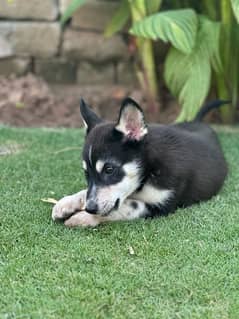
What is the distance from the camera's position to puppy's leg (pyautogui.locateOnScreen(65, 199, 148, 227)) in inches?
122

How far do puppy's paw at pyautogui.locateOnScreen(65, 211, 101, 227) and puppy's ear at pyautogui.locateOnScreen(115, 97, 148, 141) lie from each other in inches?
17.0

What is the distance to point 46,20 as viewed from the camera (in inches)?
242

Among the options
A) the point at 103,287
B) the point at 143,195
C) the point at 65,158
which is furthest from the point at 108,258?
the point at 65,158

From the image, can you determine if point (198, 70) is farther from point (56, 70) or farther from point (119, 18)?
point (56, 70)

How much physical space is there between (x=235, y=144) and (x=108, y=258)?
2429mm

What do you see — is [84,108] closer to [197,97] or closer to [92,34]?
[197,97]

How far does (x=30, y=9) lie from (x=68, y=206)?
3.41 meters

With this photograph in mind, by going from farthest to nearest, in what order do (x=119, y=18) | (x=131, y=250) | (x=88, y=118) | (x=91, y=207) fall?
(x=119, y=18) < (x=88, y=118) < (x=91, y=207) < (x=131, y=250)

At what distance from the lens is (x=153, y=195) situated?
10.8ft

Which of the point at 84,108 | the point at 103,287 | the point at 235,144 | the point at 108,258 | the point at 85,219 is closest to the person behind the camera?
the point at 103,287

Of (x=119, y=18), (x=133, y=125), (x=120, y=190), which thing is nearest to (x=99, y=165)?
(x=120, y=190)

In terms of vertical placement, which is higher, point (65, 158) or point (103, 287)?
point (103, 287)

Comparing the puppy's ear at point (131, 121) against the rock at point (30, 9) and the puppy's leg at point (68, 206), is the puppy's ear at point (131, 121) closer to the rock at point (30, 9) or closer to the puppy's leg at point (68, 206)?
the puppy's leg at point (68, 206)

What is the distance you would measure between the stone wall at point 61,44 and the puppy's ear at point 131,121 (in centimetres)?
318
